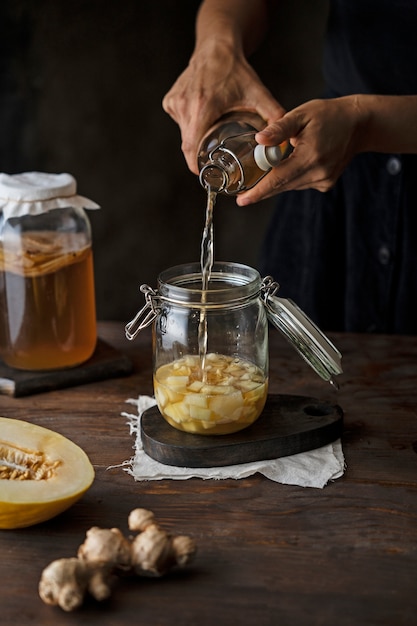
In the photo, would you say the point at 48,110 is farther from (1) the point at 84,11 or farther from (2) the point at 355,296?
(2) the point at 355,296

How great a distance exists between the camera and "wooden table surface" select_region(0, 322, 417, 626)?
0.83 m

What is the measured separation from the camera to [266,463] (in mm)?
1105

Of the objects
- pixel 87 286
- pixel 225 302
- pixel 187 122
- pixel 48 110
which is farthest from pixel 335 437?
pixel 48 110

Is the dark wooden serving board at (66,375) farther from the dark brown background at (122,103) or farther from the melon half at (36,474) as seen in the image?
the dark brown background at (122,103)

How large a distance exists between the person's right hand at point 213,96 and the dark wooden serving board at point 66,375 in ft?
1.10

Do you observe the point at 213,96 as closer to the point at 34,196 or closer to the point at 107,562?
the point at 34,196

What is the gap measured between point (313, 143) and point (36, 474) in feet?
2.02

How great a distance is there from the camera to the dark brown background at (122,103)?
9.25 feet

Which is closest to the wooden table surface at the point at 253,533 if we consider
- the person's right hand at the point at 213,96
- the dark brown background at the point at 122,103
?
the person's right hand at the point at 213,96

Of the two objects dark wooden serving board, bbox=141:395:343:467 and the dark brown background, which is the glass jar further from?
the dark brown background

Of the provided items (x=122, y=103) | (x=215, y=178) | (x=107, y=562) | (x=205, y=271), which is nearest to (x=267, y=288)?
(x=205, y=271)

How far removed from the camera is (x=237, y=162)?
4.07 feet

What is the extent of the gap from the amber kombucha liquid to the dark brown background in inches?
64.8

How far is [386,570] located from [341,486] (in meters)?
0.18
